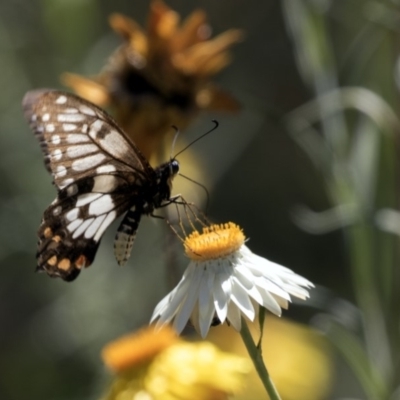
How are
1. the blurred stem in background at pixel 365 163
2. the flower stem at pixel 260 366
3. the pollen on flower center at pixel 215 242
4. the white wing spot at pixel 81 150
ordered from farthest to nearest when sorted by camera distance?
the blurred stem in background at pixel 365 163 < the white wing spot at pixel 81 150 < the pollen on flower center at pixel 215 242 < the flower stem at pixel 260 366

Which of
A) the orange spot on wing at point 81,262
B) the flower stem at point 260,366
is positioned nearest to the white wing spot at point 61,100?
the orange spot on wing at point 81,262

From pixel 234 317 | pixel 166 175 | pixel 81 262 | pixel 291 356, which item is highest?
pixel 166 175

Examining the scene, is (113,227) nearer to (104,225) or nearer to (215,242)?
(104,225)

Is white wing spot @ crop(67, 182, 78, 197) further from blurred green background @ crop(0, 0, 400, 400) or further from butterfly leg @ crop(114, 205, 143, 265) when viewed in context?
blurred green background @ crop(0, 0, 400, 400)

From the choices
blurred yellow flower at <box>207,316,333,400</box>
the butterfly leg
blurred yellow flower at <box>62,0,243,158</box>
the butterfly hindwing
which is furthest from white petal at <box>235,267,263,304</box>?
blurred yellow flower at <box>62,0,243,158</box>

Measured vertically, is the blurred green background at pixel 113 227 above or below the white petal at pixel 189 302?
above

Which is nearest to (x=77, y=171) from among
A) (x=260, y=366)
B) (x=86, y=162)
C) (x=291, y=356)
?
(x=86, y=162)

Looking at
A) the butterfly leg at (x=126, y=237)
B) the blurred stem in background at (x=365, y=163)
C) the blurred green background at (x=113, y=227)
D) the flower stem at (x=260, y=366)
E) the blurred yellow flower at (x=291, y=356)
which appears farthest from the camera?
the blurred green background at (x=113, y=227)

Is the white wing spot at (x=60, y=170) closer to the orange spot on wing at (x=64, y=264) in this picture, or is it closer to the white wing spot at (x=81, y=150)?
the white wing spot at (x=81, y=150)
